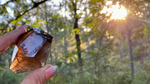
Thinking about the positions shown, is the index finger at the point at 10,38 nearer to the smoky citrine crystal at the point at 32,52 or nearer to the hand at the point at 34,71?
the hand at the point at 34,71


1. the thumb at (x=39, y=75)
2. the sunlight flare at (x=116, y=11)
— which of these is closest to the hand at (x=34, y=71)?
the thumb at (x=39, y=75)

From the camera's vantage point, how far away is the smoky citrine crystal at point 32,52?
2.56ft

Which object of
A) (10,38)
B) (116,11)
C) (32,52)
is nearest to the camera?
(32,52)

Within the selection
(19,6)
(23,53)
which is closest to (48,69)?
(23,53)

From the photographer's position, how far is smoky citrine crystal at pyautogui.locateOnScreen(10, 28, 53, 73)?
2.56ft

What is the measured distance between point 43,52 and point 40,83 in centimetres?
22

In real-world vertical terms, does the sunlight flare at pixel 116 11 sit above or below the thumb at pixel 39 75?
above

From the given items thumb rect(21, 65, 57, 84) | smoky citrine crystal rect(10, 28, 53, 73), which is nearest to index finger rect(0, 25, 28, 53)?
smoky citrine crystal rect(10, 28, 53, 73)

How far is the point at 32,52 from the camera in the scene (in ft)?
2.53

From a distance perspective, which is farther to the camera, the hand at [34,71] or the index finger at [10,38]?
the index finger at [10,38]

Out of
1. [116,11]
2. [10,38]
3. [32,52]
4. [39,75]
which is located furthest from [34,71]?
[116,11]

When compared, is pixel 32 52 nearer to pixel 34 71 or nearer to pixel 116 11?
pixel 34 71

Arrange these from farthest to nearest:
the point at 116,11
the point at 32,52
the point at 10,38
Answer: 1. the point at 116,11
2. the point at 10,38
3. the point at 32,52

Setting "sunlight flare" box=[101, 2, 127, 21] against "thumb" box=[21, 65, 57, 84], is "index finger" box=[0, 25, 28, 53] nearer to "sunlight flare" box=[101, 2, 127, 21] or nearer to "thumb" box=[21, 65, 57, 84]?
"thumb" box=[21, 65, 57, 84]
